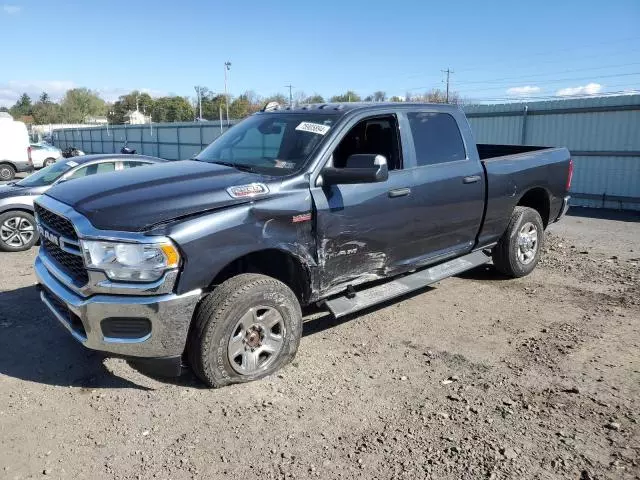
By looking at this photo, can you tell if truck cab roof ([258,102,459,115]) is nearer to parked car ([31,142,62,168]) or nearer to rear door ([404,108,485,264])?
rear door ([404,108,485,264])

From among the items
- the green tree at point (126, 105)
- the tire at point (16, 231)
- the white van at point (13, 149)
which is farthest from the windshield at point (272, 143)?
the green tree at point (126, 105)

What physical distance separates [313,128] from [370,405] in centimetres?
224

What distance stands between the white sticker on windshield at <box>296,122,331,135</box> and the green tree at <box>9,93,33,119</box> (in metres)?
124

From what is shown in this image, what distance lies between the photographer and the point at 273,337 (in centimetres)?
384

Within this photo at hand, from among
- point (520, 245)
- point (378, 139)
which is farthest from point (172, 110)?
point (378, 139)

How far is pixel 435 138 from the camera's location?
5078mm

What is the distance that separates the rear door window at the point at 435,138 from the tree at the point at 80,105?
320 feet

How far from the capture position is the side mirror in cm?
384

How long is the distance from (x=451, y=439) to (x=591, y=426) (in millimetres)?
898

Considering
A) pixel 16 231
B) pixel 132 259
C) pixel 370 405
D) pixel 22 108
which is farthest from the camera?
pixel 22 108

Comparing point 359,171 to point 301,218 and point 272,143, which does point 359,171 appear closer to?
point 301,218

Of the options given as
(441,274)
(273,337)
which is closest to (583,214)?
(441,274)

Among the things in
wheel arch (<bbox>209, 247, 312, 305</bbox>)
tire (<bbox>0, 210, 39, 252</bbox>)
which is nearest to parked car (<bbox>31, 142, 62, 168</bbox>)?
tire (<bbox>0, 210, 39, 252</bbox>)

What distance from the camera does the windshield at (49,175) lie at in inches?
338
